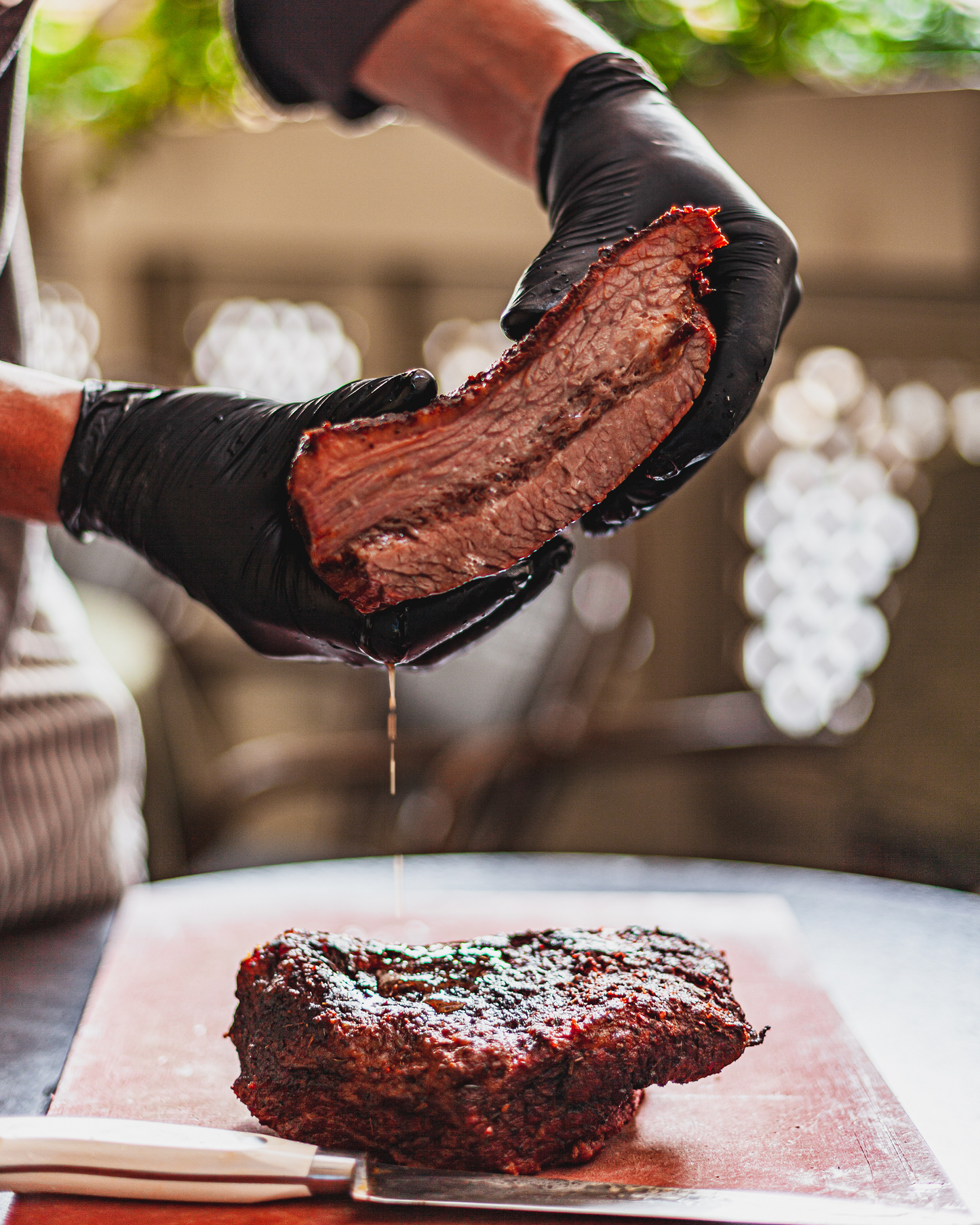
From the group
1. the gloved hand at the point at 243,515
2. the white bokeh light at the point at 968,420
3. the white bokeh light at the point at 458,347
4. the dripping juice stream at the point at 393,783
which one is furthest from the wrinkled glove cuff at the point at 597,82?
the white bokeh light at the point at 968,420

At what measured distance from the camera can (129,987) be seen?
142cm

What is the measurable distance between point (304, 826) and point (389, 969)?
14.5ft

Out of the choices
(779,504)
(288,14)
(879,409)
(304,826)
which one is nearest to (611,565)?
(779,504)

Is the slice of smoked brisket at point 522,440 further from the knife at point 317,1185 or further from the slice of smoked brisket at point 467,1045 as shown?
the knife at point 317,1185

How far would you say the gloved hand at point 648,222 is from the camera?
108 cm

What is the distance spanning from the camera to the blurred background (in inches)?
149

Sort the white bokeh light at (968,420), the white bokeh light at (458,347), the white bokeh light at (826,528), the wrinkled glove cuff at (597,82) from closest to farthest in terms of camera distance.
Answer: the wrinkled glove cuff at (597,82) < the white bokeh light at (968,420) < the white bokeh light at (826,528) < the white bokeh light at (458,347)

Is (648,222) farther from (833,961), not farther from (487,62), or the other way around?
(833,961)

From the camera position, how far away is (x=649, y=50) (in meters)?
4.03

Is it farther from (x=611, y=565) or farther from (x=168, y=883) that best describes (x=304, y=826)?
(x=168, y=883)

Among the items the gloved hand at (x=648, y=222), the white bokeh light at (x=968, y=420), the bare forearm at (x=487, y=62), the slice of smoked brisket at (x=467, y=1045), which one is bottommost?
the white bokeh light at (x=968, y=420)

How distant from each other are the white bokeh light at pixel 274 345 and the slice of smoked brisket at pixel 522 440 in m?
4.05

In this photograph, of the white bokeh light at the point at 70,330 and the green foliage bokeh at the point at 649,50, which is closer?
the green foliage bokeh at the point at 649,50

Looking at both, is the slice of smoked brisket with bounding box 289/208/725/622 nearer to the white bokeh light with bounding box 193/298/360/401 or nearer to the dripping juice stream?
the dripping juice stream
